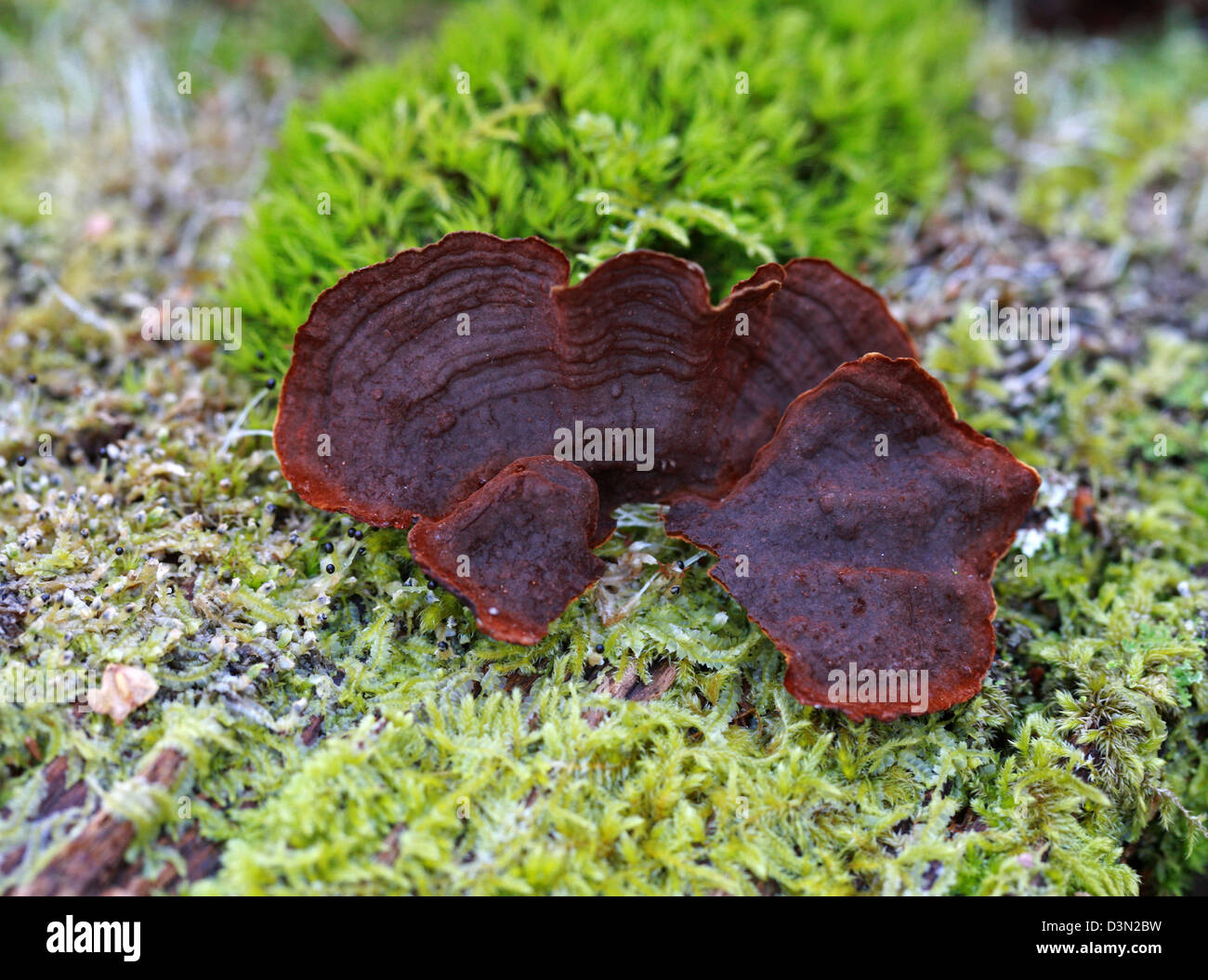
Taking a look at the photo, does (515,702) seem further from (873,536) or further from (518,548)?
(873,536)

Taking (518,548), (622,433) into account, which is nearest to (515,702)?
(518,548)

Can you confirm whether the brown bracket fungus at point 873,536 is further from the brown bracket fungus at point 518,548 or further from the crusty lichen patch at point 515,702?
the brown bracket fungus at point 518,548

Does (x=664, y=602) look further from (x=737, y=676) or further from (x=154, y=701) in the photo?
(x=154, y=701)

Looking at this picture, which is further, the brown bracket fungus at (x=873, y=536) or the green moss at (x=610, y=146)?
the green moss at (x=610, y=146)

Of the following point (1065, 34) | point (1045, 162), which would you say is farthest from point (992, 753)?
point (1065, 34)

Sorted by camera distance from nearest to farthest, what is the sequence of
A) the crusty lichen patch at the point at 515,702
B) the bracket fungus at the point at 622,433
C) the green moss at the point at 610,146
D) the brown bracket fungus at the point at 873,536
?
1. the crusty lichen patch at the point at 515,702
2. the brown bracket fungus at the point at 873,536
3. the bracket fungus at the point at 622,433
4. the green moss at the point at 610,146

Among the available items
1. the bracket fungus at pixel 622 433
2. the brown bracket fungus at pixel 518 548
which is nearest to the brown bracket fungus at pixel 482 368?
the bracket fungus at pixel 622 433
